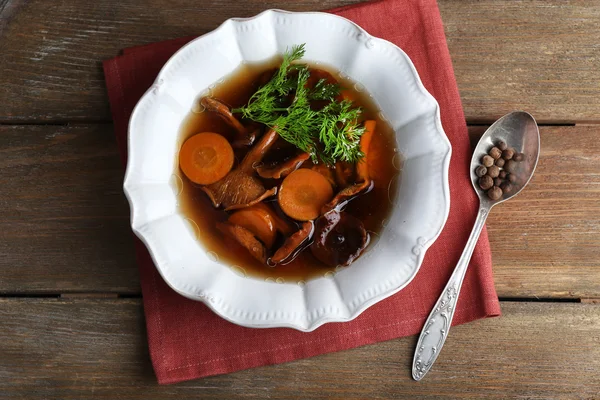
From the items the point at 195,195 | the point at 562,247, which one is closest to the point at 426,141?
the point at 562,247

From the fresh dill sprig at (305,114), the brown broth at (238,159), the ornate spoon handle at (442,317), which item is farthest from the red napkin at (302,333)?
the fresh dill sprig at (305,114)

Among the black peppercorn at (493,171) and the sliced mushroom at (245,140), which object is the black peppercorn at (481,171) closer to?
the black peppercorn at (493,171)

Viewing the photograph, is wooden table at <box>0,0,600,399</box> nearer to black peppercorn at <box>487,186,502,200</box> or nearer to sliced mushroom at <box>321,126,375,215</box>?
black peppercorn at <box>487,186,502,200</box>

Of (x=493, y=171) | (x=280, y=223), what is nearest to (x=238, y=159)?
(x=280, y=223)

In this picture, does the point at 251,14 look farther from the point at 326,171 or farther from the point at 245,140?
the point at 326,171

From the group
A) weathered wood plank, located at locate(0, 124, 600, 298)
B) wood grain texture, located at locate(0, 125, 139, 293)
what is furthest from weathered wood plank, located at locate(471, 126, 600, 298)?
wood grain texture, located at locate(0, 125, 139, 293)
